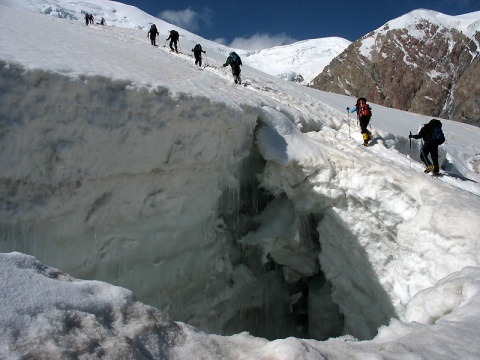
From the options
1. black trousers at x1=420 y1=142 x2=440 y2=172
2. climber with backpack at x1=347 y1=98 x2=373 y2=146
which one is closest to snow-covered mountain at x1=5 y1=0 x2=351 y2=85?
climber with backpack at x1=347 y1=98 x2=373 y2=146

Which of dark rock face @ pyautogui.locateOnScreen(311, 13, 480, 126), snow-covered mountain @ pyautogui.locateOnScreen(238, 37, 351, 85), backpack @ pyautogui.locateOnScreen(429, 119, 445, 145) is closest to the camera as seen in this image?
backpack @ pyautogui.locateOnScreen(429, 119, 445, 145)

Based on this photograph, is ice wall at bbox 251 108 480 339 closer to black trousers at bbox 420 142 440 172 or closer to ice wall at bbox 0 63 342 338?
ice wall at bbox 0 63 342 338

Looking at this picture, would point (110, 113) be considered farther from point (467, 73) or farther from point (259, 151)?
point (467, 73)

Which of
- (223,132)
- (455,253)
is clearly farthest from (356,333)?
(223,132)

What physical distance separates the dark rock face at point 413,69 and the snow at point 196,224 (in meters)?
66.5

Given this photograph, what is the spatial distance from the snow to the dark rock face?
218ft

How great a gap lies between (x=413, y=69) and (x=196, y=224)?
7445 centimetres

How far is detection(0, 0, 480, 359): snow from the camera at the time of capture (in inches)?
85.9

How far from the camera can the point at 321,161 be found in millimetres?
6977

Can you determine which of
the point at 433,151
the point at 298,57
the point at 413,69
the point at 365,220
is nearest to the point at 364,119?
the point at 433,151

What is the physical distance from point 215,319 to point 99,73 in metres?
4.99

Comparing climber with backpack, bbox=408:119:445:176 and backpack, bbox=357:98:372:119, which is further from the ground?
backpack, bbox=357:98:372:119

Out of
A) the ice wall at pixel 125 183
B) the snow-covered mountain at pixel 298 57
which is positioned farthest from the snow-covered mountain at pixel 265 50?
the ice wall at pixel 125 183

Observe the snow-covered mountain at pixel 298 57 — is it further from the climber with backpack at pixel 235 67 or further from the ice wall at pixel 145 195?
the ice wall at pixel 145 195
